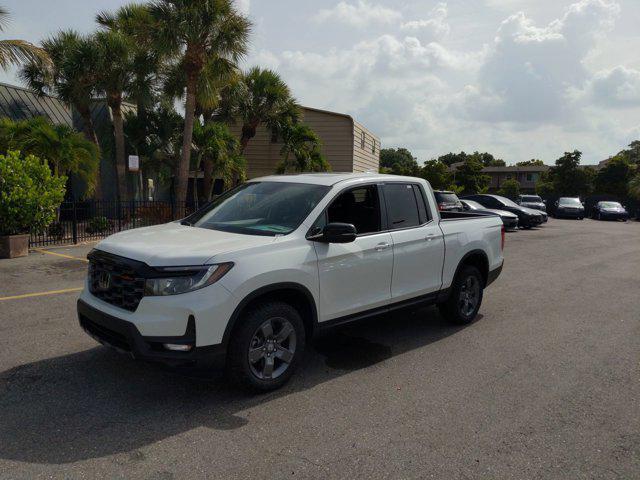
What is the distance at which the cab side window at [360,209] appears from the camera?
4.68m

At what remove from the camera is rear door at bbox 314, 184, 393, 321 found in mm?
4258

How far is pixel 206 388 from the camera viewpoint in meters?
4.10

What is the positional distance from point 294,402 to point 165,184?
19.7m

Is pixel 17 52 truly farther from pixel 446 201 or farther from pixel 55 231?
pixel 446 201

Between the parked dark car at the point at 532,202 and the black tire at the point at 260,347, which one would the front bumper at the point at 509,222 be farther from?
the black tire at the point at 260,347

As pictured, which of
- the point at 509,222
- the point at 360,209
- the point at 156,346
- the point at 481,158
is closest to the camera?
the point at 156,346

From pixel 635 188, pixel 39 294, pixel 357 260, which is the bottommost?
pixel 39 294

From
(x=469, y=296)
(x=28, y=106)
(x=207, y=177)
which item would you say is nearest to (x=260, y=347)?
(x=469, y=296)

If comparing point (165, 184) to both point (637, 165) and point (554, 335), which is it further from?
point (637, 165)

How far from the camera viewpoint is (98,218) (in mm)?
14359

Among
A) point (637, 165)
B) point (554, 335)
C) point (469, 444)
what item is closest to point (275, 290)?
point (469, 444)

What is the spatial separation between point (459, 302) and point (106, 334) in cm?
388

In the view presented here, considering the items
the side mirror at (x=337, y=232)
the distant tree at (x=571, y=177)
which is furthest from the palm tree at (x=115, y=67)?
the distant tree at (x=571, y=177)

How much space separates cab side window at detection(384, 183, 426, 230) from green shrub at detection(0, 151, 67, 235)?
8716 millimetres
